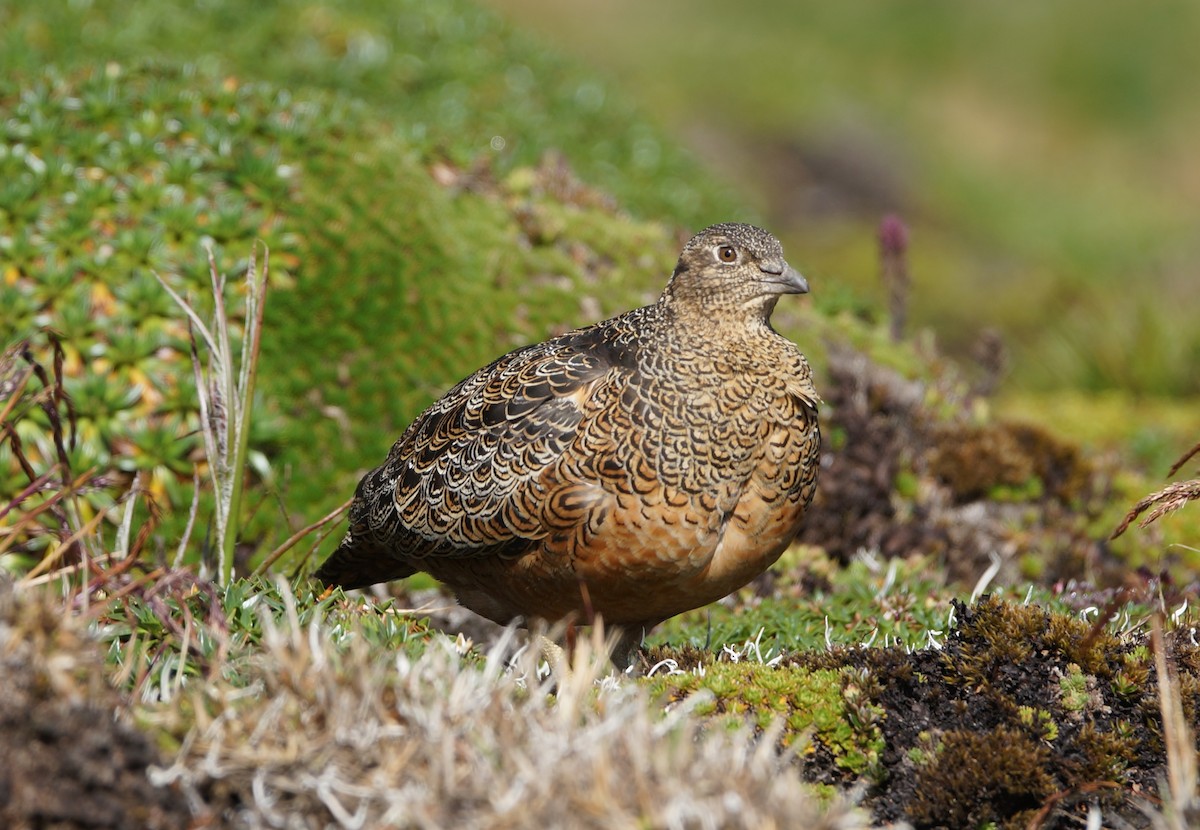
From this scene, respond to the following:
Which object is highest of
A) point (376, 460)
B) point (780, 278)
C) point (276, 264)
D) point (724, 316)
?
point (780, 278)

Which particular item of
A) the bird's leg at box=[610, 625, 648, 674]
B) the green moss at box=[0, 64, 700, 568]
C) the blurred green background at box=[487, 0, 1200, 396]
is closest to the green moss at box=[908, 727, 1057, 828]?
the bird's leg at box=[610, 625, 648, 674]

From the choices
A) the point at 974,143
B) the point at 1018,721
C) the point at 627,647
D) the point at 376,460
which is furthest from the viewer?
the point at 974,143

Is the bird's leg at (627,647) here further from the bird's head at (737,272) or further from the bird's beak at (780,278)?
the bird's beak at (780,278)

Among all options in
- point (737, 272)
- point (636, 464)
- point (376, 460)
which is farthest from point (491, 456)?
point (376, 460)

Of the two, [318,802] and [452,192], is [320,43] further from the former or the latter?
[318,802]

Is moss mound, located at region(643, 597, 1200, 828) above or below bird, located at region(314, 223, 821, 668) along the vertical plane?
below

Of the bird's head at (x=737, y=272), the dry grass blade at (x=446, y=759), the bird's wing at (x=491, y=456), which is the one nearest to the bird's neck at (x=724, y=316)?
the bird's head at (x=737, y=272)

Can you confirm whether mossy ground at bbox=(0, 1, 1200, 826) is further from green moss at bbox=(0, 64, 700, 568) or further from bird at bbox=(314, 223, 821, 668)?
bird at bbox=(314, 223, 821, 668)

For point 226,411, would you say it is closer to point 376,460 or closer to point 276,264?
point 376,460
